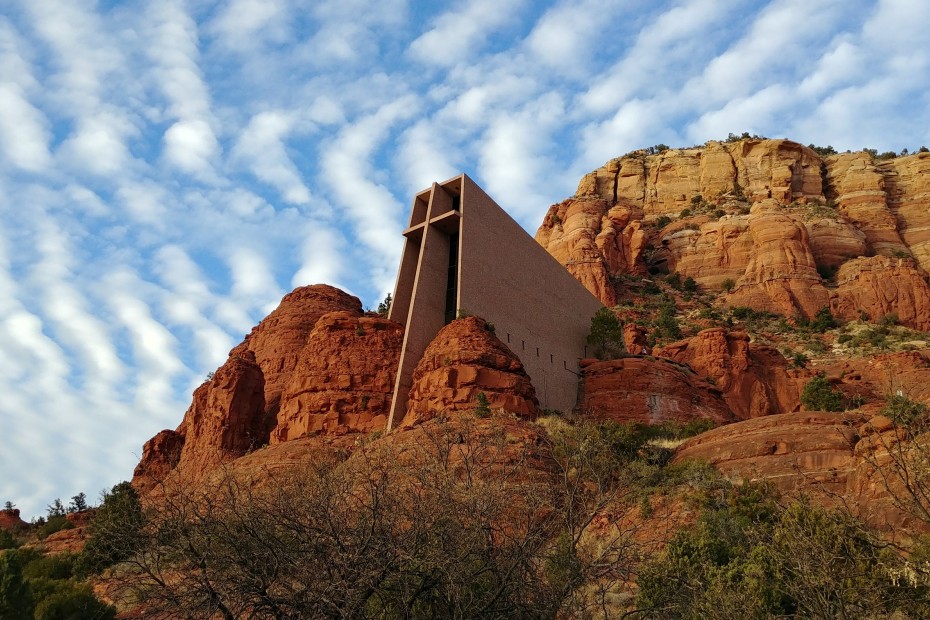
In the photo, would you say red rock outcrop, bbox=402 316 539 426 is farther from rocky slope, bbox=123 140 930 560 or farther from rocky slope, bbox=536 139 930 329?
rocky slope, bbox=536 139 930 329

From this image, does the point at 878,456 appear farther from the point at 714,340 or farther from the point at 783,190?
the point at 783,190

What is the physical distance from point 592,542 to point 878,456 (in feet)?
22.7

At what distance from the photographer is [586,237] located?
63.8 m

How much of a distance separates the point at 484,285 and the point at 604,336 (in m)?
10.0

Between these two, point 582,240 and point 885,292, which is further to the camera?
point 582,240

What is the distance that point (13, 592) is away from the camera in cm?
1476

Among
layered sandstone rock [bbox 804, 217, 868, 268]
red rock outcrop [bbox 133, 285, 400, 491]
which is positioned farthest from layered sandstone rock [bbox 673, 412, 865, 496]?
layered sandstone rock [bbox 804, 217, 868, 268]

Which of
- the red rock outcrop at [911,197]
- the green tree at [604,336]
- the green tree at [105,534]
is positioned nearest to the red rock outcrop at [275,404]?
the green tree at [105,534]

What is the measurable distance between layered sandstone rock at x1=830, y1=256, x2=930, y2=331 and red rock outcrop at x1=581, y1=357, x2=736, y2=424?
82.2 ft

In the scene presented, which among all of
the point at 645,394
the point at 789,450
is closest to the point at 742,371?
the point at 645,394

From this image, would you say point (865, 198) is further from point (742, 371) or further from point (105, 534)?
point (105, 534)

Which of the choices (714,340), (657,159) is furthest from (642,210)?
(714,340)

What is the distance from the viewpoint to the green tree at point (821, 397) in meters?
32.9

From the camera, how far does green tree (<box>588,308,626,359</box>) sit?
37.8m
